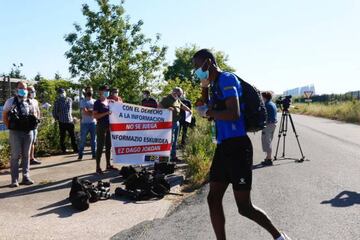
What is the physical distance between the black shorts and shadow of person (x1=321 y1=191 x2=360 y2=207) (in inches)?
135

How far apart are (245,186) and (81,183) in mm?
4067

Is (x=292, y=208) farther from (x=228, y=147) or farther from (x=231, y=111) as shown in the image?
(x=231, y=111)

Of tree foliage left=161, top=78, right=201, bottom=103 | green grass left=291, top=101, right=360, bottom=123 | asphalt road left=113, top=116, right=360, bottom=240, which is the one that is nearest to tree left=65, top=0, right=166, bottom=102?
tree foliage left=161, top=78, right=201, bottom=103

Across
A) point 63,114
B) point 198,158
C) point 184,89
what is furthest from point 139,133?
point 184,89

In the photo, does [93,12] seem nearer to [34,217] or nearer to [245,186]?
[34,217]

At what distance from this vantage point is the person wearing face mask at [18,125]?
9.39 m

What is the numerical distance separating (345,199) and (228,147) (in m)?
4.06

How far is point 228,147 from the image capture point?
477 centimetres

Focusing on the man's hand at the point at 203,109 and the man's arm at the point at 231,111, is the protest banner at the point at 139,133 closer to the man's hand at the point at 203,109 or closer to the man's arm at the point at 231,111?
the man's hand at the point at 203,109

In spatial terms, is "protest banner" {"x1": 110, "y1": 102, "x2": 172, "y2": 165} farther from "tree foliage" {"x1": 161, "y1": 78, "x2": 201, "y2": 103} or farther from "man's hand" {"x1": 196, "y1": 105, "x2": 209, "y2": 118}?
"tree foliage" {"x1": 161, "y1": 78, "x2": 201, "y2": 103}

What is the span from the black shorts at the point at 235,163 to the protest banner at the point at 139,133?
635 centimetres

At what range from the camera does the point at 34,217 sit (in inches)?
282

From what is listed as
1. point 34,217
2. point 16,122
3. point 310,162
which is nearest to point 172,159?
point 310,162

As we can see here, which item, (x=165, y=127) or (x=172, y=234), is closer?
(x=172, y=234)
